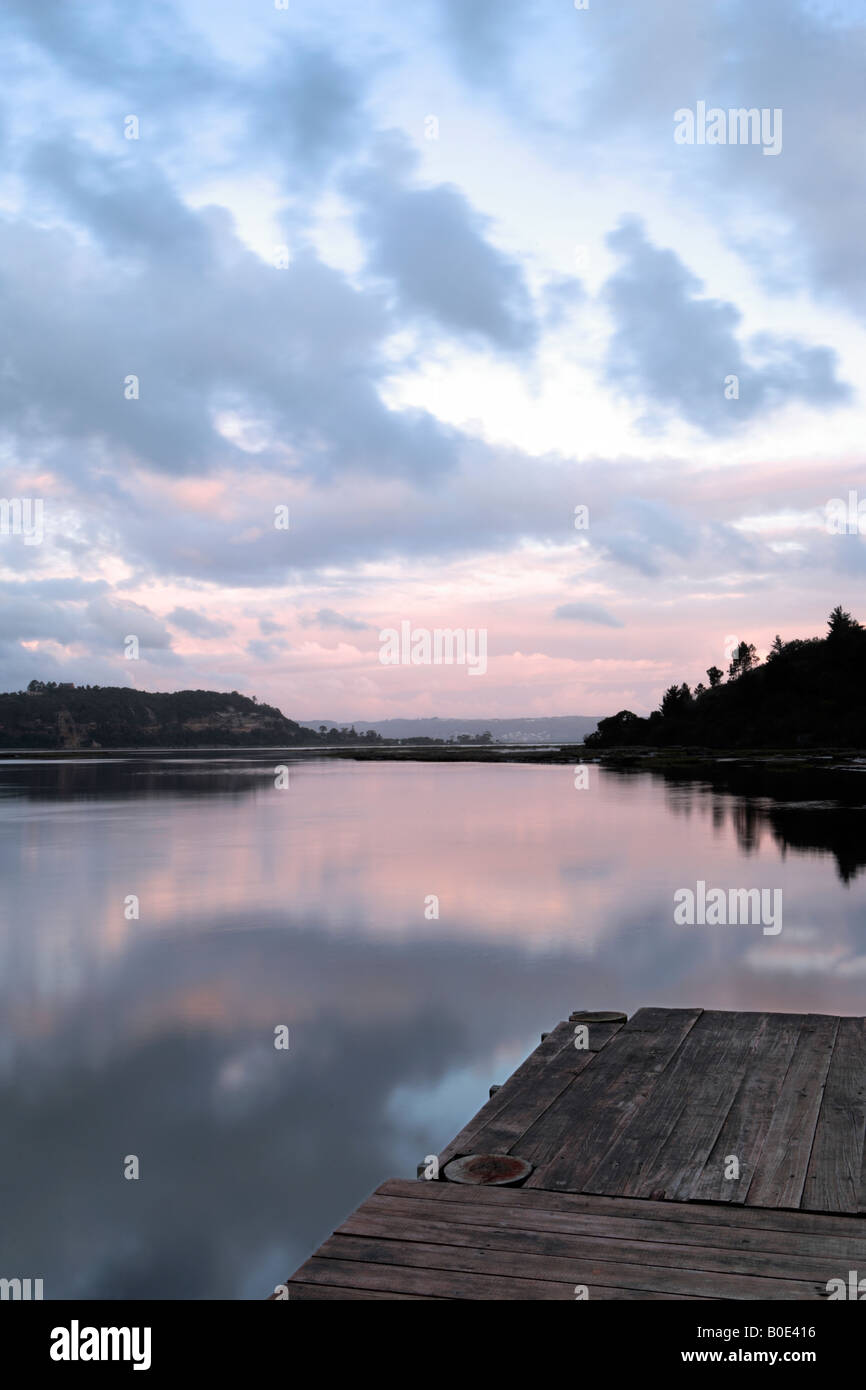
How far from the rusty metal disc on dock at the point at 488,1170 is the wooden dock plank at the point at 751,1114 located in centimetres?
93

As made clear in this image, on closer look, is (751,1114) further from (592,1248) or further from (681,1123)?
(592,1248)

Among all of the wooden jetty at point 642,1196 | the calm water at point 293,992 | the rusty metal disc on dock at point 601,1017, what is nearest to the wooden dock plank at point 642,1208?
the wooden jetty at point 642,1196

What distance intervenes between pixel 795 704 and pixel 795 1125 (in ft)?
358

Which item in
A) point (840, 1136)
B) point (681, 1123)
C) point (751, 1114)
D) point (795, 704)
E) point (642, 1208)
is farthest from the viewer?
point (795, 704)

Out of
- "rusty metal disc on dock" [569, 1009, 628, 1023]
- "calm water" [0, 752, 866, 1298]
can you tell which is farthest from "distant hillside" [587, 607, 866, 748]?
"rusty metal disc on dock" [569, 1009, 628, 1023]

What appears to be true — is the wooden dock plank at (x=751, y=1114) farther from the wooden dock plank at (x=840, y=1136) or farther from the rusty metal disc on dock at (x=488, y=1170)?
the rusty metal disc on dock at (x=488, y=1170)

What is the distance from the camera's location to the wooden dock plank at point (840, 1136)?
517cm

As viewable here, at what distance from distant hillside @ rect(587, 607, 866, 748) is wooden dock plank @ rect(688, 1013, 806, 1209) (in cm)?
9319

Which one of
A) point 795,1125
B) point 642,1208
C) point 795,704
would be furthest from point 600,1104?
point 795,704

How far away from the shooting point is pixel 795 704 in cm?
10894

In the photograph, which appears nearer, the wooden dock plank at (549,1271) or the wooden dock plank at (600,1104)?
the wooden dock plank at (549,1271)
